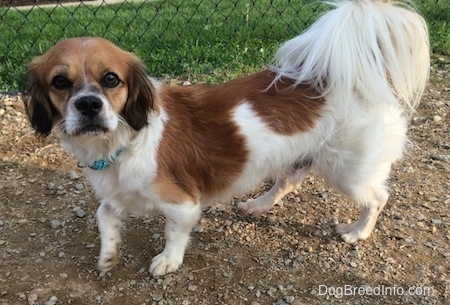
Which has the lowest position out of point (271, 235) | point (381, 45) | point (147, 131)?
point (271, 235)

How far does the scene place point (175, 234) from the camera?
9.38 feet

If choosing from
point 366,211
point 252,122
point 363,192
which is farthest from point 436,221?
point 252,122

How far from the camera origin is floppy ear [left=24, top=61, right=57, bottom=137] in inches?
97.7

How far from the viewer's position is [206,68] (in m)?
5.10

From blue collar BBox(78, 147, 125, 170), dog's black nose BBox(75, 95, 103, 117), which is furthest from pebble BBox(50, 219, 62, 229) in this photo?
dog's black nose BBox(75, 95, 103, 117)

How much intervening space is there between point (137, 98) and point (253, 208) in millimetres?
1197

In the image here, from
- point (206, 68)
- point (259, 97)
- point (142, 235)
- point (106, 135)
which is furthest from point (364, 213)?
point (206, 68)

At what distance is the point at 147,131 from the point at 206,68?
2.60 m

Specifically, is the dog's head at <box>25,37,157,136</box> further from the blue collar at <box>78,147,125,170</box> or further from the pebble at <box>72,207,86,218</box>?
the pebble at <box>72,207,86,218</box>

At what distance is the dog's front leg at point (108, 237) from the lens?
2861mm

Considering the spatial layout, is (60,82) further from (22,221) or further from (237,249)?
(237,249)

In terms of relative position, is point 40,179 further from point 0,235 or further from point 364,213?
point 364,213

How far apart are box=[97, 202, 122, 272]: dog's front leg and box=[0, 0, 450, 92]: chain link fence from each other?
2.21 metres

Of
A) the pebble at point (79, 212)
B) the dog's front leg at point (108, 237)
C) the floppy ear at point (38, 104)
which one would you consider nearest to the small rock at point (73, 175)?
the pebble at point (79, 212)
